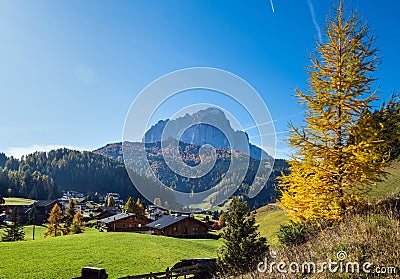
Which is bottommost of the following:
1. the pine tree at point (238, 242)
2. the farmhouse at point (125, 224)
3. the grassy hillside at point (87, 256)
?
the farmhouse at point (125, 224)

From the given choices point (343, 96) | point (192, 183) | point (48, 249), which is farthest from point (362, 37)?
point (192, 183)

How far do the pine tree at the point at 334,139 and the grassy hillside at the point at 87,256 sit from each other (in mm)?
18405

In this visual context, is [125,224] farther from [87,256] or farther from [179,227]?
[87,256]

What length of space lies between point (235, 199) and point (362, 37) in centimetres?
1049

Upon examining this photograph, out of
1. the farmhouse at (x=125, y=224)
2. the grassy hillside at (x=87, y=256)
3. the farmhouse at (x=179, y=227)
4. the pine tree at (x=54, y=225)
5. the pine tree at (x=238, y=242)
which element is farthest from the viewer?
the farmhouse at (x=125, y=224)

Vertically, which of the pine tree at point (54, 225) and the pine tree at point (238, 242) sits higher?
the pine tree at point (238, 242)

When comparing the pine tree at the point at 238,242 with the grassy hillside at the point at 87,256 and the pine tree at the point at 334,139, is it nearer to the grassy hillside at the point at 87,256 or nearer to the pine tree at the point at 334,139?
the pine tree at the point at 334,139

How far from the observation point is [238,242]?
1664cm

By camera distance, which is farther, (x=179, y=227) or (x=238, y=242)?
(x=179, y=227)

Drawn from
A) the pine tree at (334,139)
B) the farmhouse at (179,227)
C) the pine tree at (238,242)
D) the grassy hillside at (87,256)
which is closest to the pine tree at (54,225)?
the farmhouse at (179,227)

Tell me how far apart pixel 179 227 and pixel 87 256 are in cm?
3434

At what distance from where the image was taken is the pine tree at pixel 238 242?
52.7 ft

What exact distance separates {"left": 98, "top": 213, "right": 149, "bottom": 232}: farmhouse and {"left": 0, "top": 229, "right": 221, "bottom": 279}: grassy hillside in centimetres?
2646

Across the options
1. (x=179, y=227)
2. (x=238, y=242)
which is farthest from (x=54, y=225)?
(x=238, y=242)
